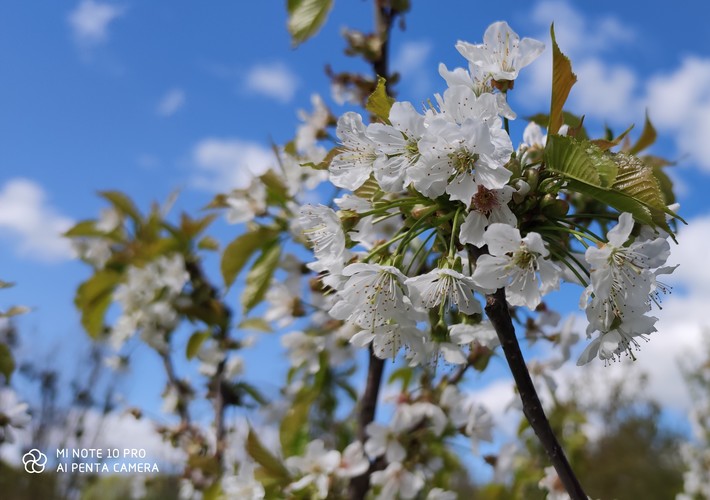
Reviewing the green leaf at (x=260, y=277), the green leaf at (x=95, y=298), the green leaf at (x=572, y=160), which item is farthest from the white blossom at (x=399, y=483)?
the green leaf at (x=95, y=298)

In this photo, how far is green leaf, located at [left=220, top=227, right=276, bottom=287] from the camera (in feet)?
5.38

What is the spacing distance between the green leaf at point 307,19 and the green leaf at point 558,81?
0.66m

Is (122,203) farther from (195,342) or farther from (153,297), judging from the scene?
(195,342)

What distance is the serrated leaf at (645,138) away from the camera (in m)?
1.46

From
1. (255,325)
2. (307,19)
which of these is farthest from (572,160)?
(255,325)

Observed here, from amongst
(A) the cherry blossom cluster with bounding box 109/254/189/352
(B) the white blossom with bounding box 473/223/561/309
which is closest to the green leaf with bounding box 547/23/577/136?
(B) the white blossom with bounding box 473/223/561/309

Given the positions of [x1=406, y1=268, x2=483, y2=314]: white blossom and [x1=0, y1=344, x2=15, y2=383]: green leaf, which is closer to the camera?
[x1=406, y1=268, x2=483, y2=314]: white blossom

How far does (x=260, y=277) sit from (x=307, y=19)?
669 mm

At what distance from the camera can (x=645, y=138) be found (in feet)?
4.88

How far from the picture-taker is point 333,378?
6.89 feet

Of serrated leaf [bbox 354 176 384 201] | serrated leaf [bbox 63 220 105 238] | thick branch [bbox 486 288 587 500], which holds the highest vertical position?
serrated leaf [bbox 63 220 105 238]

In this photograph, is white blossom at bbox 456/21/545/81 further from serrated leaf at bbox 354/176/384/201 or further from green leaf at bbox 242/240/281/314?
green leaf at bbox 242/240/281/314

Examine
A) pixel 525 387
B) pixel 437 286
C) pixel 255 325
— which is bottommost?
pixel 525 387

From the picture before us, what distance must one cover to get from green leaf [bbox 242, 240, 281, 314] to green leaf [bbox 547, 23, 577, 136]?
3.32 ft
